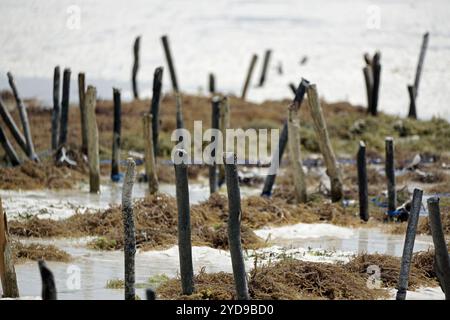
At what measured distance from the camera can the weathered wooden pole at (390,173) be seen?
13.2 metres

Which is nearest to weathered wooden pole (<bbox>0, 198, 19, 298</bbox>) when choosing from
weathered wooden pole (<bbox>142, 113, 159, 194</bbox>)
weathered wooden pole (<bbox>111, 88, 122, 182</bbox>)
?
weathered wooden pole (<bbox>142, 113, 159, 194</bbox>)

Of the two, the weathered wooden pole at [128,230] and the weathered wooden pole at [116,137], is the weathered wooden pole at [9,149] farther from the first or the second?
the weathered wooden pole at [128,230]

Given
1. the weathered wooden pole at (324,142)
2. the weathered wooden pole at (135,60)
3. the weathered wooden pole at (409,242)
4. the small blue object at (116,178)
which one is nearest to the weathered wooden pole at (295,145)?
the weathered wooden pole at (324,142)

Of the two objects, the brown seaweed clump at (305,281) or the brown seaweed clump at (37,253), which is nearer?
the brown seaweed clump at (305,281)

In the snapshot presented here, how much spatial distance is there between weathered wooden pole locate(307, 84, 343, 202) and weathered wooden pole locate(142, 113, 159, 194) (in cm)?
233

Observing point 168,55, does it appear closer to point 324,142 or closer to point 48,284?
point 324,142

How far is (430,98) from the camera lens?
2659cm

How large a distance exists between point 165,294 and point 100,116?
534 inches

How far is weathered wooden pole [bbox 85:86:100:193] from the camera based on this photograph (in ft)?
49.4

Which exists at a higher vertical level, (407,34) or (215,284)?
(407,34)

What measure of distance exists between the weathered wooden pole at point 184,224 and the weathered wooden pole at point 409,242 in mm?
1741
